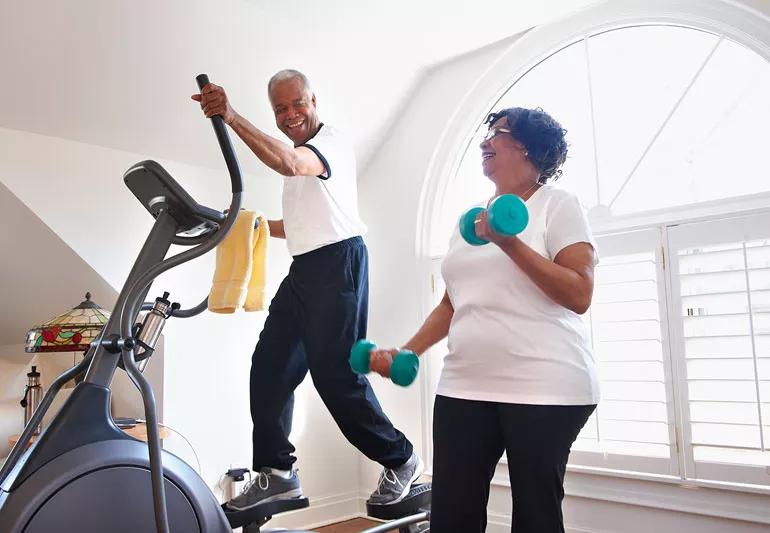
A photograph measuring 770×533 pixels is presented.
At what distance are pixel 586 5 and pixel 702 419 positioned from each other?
1.65 meters

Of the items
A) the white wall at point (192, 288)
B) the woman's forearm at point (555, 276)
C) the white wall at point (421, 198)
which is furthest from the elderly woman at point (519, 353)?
the white wall at point (192, 288)

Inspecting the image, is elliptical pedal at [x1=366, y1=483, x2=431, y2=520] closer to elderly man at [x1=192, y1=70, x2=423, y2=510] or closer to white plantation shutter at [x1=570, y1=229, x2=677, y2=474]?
elderly man at [x1=192, y1=70, x2=423, y2=510]

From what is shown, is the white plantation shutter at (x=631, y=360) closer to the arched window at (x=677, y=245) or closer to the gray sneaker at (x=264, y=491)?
the arched window at (x=677, y=245)

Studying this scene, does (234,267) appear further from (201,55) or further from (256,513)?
(201,55)

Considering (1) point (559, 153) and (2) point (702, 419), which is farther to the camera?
(2) point (702, 419)

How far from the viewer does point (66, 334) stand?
2205 mm

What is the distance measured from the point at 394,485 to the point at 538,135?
1.09 meters

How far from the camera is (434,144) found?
10.4 feet

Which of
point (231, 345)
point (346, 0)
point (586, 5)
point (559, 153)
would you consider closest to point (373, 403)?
point (559, 153)

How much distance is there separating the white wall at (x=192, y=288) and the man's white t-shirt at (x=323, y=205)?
93 centimetres

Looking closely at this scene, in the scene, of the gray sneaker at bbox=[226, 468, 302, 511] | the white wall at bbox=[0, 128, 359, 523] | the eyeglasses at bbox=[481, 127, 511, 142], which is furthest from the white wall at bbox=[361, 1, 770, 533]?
the eyeglasses at bbox=[481, 127, 511, 142]

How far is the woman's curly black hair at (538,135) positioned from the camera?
1497 mm

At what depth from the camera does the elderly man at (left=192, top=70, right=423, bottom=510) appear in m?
1.87

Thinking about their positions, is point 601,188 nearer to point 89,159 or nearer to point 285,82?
point 285,82
